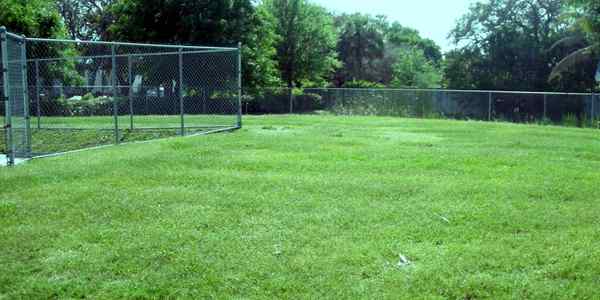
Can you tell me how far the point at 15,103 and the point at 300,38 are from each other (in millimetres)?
29735

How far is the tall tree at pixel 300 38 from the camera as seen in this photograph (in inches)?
1515

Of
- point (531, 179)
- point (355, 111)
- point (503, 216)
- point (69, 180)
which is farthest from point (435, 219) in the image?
point (355, 111)

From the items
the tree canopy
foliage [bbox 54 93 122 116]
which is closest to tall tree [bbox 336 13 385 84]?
the tree canopy

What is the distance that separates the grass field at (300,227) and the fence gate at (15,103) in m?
0.68

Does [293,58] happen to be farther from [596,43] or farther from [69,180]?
[69,180]

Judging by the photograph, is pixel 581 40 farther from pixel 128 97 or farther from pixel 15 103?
pixel 15 103

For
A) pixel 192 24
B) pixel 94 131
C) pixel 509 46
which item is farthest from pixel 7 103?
pixel 509 46

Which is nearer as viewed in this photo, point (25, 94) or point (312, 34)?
point (25, 94)

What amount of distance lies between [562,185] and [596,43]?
2384 centimetres

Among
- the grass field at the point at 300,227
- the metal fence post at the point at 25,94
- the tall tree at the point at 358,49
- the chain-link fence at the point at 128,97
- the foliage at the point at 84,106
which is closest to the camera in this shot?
the grass field at the point at 300,227

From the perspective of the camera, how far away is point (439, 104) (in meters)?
24.8

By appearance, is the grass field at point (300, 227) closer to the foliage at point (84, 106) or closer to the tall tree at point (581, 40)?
the foliage at point (84, 106)

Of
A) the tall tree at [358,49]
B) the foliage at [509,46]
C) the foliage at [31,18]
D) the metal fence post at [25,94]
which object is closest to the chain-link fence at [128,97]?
the foliage at [31,18]

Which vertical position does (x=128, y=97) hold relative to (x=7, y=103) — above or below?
above
